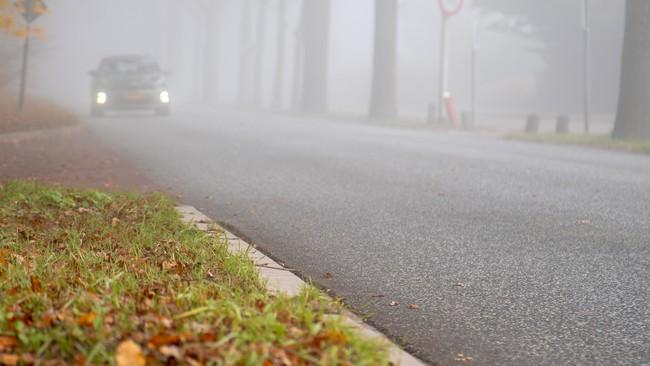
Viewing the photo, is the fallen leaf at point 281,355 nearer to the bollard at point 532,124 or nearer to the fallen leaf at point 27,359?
the fallen leaf at point 27,359

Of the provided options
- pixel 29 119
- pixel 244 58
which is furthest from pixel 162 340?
pixel 244 58

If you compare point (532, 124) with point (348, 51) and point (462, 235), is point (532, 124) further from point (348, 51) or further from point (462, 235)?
point (348, 51)

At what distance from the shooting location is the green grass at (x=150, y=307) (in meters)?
3.03

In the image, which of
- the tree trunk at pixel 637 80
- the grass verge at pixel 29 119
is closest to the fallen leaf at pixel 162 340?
the grass verge at pixel 29 119

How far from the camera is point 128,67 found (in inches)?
1155

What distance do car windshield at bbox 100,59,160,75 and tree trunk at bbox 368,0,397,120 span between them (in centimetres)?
720

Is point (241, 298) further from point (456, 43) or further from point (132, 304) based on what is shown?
point (456, 43)

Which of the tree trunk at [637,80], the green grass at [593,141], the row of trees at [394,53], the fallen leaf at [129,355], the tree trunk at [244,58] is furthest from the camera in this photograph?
the tree trunk at [244,58]

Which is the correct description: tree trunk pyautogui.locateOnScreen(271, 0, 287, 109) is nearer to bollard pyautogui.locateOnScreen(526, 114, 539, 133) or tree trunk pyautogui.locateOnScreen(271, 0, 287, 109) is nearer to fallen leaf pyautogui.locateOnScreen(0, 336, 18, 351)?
bollard pyautogui.locateOnScreen(526, 114, 539, 133)

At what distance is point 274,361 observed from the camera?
3002mm

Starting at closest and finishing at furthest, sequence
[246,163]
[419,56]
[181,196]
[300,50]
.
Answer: [181,196] < [246,163] < [300,50] < [419,56]

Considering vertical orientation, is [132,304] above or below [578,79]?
below

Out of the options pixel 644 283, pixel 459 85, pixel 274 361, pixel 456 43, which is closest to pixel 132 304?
pixel 274 361

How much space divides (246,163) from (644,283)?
Answer: 8.07 meters
